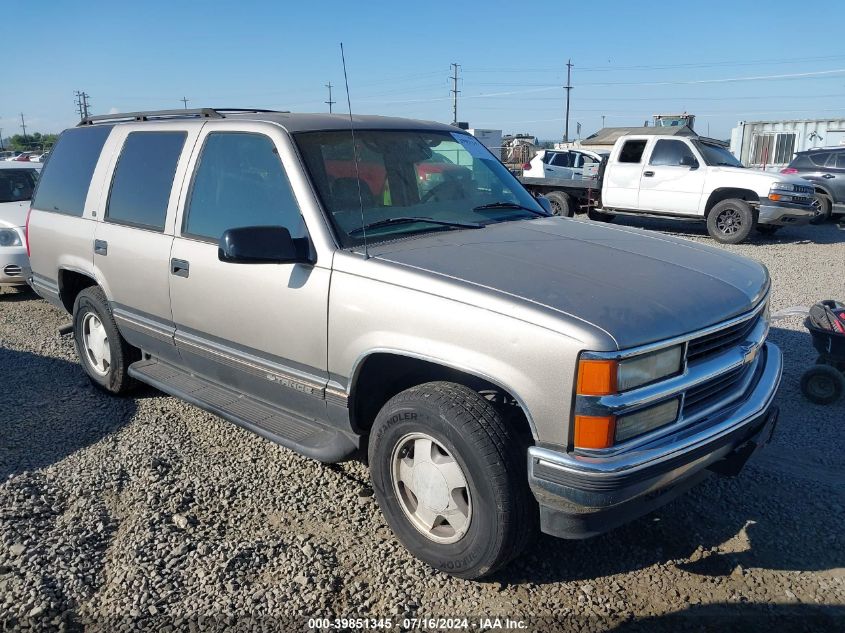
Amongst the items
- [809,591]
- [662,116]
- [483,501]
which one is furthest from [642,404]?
[662,116]

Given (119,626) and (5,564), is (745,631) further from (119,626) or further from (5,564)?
(5,564)

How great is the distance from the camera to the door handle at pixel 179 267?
12.5 ft

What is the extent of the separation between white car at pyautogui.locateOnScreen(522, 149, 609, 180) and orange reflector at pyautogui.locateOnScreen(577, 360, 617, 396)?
15.8 metres

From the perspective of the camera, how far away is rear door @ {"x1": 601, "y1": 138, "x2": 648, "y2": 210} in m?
13.5

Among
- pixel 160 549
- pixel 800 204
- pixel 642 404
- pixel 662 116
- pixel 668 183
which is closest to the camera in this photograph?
pixel 642 404

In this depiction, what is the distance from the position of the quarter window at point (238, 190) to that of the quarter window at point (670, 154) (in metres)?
11.1

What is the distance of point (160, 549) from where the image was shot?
124 inches

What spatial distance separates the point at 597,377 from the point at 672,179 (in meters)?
11.8

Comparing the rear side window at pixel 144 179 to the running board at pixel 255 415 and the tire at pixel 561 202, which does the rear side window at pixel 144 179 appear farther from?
the tire at pixel 561 202

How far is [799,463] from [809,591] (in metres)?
1.28

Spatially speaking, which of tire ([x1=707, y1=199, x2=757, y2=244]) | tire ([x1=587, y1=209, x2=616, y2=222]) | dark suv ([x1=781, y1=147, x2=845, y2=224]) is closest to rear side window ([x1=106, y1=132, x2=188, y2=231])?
tire ([x1=707, y1=199, x2=757, y2=244])

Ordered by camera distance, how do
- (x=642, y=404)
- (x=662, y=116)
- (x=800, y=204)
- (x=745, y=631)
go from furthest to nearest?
1. (x=662, y=116)
2. (x=800, y=204)
3. (x=745, y=631)
4. (x=642, y=404)

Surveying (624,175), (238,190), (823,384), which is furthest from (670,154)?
(238,190)

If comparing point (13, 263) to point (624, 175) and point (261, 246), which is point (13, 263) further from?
point (624, 175)
